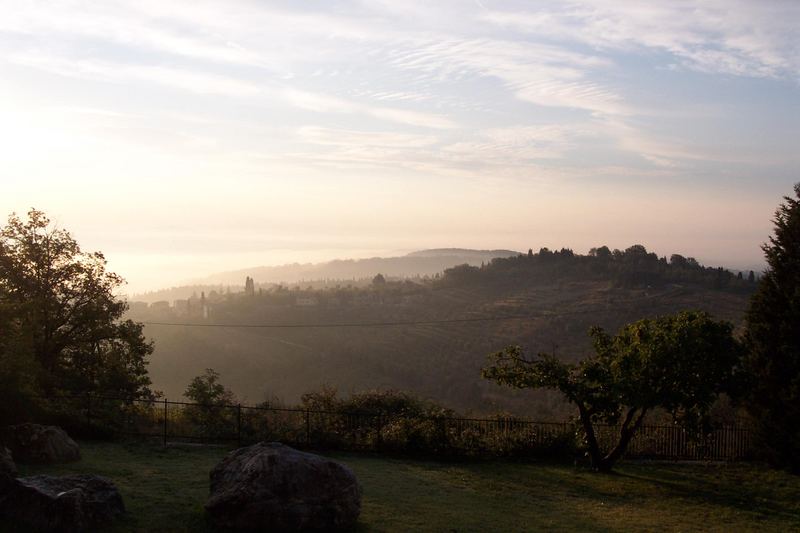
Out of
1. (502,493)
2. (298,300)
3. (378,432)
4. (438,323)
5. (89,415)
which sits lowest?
(502,493)

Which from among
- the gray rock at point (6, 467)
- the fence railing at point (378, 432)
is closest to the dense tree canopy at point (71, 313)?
the fence railing at point (378, 432)

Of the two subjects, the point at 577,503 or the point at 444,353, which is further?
the point at 444,353

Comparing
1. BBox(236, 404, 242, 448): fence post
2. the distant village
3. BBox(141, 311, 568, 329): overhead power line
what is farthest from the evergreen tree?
the distant village

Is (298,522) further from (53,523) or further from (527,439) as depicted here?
(527,439)

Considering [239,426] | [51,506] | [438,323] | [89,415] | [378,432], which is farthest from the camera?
[438,323]

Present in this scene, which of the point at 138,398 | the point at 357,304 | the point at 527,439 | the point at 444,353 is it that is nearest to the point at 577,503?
the point at 527,439

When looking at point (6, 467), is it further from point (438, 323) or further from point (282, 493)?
point (438, 323)

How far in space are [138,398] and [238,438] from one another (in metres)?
4.58

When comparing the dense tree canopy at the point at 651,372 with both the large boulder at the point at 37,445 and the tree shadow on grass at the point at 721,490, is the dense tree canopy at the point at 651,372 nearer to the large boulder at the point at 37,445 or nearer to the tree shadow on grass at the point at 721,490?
the tree shadow on grass at the point at 721,490

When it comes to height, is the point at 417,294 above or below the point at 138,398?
above

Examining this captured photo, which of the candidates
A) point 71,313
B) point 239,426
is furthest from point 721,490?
point 71,313

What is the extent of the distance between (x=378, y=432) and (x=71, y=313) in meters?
11.2

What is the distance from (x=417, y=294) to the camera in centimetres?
8525

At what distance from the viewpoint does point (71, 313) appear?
23156 mm
